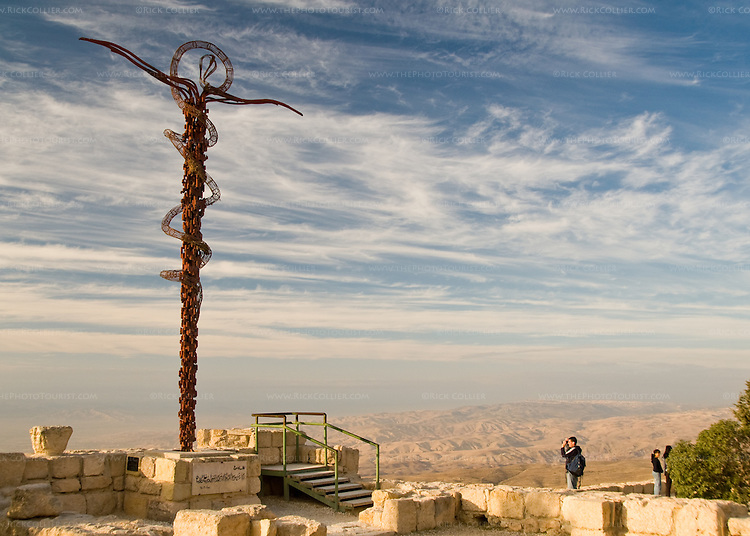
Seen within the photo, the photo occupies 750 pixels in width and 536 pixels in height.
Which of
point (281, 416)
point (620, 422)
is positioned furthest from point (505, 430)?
point (281, 416)

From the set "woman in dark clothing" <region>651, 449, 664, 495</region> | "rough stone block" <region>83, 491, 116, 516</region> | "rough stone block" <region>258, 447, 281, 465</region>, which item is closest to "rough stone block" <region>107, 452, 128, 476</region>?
"rough stone block" <region>83, 491, 116, 516</region>

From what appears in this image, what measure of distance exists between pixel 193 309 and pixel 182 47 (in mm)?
6095

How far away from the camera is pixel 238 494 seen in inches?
439

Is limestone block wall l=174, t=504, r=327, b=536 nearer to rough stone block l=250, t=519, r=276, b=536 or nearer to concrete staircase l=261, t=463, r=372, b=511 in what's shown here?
rough stone block l=250, t=519, r=276, b=536

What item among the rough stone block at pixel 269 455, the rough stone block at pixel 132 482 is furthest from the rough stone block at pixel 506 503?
the rough stone block at pixel 132 482

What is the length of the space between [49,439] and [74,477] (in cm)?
80

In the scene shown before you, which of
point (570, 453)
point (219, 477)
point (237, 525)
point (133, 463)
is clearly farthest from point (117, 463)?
point (570, 453)

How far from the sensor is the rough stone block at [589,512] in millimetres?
8508

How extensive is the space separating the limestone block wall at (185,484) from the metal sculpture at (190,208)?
2208mm

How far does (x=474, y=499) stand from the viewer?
33.7ft

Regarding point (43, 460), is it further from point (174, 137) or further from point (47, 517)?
point (174, 137)

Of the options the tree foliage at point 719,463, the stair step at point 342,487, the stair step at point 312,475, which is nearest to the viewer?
the stair step at point 342,487

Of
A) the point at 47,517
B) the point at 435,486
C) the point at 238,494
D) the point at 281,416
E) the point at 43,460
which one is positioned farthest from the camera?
the point at 281,416

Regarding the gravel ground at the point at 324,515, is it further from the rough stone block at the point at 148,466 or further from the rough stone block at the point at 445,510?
the rough stone block at the point at 148,466
